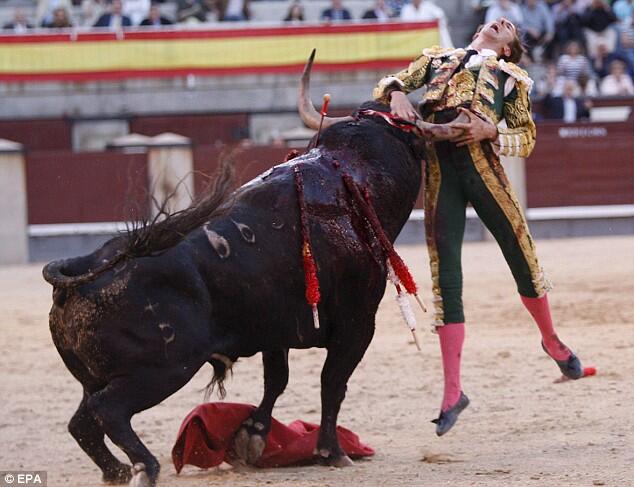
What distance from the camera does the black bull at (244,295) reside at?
357 centimetres

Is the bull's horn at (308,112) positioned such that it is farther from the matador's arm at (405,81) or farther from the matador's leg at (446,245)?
the matador's leg at (446,245)

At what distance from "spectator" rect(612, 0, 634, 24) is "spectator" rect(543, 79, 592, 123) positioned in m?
1.75

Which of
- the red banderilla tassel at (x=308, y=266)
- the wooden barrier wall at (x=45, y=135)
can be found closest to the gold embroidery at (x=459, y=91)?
the red banderilla tassel at (x=308, y=266)

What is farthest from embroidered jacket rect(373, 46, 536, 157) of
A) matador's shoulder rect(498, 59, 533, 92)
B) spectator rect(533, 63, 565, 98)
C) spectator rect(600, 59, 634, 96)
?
spectator rect(600, 59, 634, 96)

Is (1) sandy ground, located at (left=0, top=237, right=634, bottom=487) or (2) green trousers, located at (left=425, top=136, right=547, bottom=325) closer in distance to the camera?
(1) sandy ground, located at (left=0, top=237, right=634, bottom=487)

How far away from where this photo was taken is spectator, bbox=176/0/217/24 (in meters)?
14.6

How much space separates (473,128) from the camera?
164 inches

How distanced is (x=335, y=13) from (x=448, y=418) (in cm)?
1059

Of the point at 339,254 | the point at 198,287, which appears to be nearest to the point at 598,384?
the point at 339,254

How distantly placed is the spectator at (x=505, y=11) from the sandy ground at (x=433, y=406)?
606 centimetres

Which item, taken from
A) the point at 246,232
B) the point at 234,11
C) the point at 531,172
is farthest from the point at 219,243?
the point at 234,11

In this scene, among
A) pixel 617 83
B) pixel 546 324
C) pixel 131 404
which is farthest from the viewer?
pixel 617 83

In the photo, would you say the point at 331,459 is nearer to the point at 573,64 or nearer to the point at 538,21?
the point at 573,64

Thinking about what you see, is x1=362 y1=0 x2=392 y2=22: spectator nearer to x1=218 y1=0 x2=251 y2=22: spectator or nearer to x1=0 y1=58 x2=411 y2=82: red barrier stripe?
x1=0 y1=58 x2=411 y2=82: red barrier stripe
